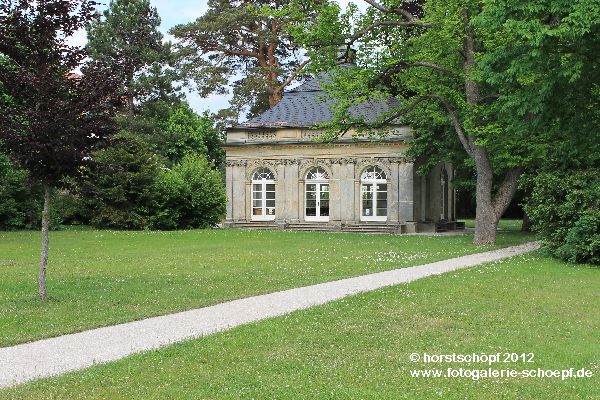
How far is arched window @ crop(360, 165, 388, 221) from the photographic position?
123ft

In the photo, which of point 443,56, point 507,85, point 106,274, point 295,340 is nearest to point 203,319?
point 295,340

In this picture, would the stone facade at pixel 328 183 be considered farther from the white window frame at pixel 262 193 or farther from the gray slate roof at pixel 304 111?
the gray slate roof at pixel 304 111

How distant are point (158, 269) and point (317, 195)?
21.9 metres

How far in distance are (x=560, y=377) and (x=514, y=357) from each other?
2.61ft

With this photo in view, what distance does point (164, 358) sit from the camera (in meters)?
7.50

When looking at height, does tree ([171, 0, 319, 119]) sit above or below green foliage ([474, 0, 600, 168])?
above

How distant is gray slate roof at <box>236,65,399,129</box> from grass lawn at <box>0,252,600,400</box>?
89.0 ft

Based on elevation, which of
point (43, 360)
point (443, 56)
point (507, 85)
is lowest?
point (43, 360)

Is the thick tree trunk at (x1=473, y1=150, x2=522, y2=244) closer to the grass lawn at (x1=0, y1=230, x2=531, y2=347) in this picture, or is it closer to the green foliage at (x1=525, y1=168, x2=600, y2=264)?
the grass lawn at (x1=0, y1=230, x2=531, y2=347)

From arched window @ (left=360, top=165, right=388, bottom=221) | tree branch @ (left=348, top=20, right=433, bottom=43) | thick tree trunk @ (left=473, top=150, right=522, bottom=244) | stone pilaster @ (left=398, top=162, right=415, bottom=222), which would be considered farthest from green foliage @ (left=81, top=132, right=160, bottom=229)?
thick tree trunk @ (left=473, top=150, right=522, bottom=244)

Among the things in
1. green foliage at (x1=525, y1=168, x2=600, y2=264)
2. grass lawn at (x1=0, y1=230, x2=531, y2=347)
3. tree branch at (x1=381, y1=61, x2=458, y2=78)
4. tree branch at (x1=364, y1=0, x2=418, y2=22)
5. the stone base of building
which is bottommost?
grass lawn at (x1=0, y1=230, x2=531, y2=347)

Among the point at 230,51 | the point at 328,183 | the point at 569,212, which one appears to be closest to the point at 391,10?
the point at 569,212

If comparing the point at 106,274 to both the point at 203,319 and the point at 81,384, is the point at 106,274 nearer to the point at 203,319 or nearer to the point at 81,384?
the point at 203,319

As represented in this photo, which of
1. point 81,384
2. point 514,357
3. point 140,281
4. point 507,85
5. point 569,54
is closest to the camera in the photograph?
point 81,384
